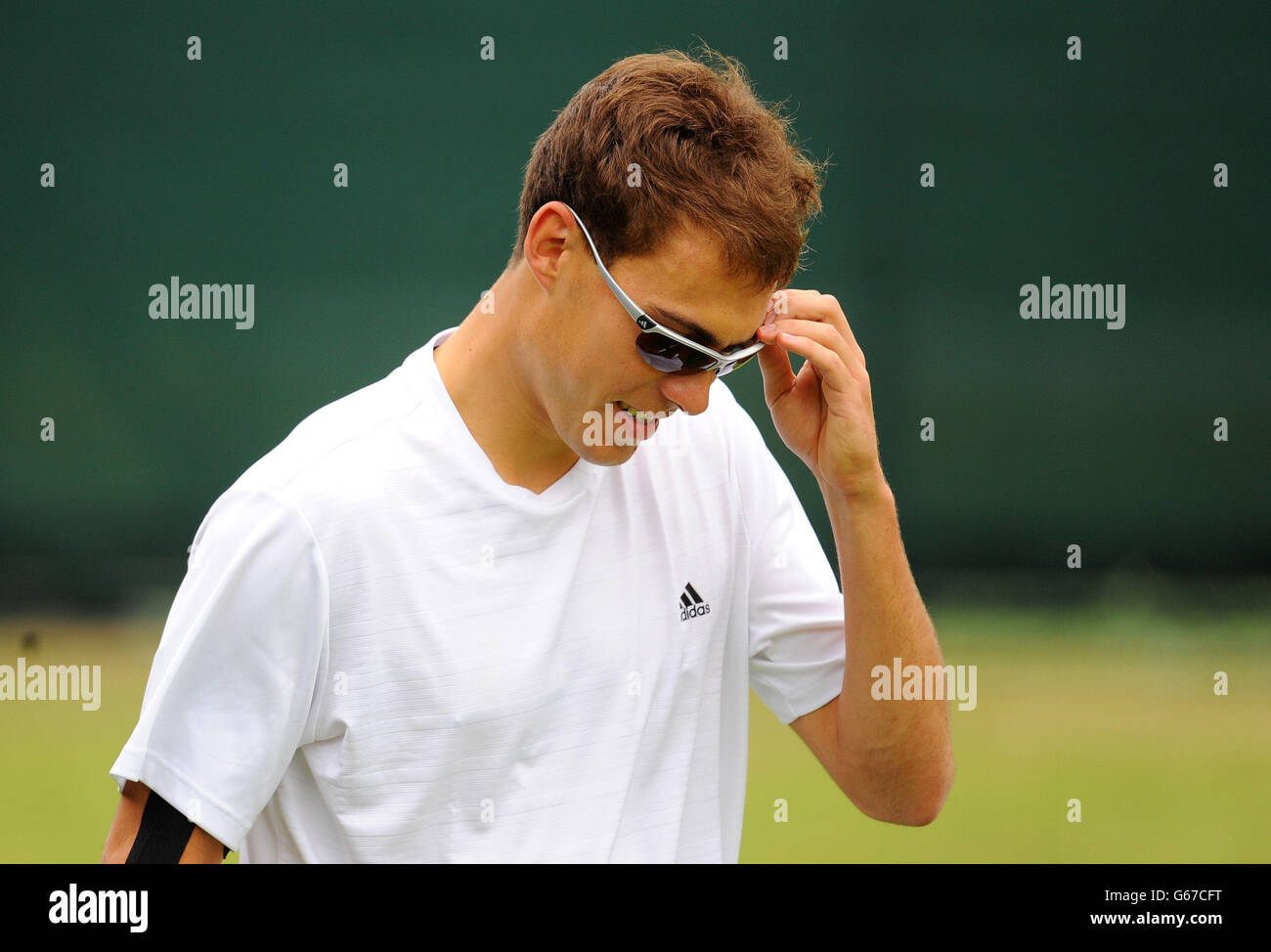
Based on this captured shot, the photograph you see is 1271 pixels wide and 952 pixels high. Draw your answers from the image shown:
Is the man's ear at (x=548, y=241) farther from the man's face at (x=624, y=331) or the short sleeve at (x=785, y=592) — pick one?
the short sleeve at (x=785, y=592)

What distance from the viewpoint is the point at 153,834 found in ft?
5.18

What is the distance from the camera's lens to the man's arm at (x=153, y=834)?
5.15 feet

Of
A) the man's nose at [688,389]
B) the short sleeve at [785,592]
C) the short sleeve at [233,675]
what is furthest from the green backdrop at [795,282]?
the short sleeve at [233,675]

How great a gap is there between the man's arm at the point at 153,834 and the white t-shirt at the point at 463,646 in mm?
29

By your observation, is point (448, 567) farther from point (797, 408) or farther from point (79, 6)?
point (79, 6)

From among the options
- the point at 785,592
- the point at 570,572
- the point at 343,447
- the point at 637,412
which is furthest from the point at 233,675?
the point at 785,592

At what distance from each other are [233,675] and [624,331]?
688 mm

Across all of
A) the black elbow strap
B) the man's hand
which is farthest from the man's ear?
the black elbow strap

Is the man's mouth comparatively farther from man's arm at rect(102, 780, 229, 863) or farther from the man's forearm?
man's arm at rect(102, 780, 229, 863)

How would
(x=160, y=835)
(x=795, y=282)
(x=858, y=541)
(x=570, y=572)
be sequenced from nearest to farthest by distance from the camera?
(x=160, y=835)
(x=570, y=572)
(x=858, y=541)
(x=795, y=282)

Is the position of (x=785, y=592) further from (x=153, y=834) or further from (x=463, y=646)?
(x=153, y=834)

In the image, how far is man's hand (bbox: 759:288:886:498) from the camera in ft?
6.15

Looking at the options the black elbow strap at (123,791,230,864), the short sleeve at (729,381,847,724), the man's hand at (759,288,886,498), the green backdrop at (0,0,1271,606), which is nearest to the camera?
the black elbow strap at (123,791,230,864)

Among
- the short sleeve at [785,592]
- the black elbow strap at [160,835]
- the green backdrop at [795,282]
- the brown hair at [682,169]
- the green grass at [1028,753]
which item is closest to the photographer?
the black elbow strap at [160,835]
